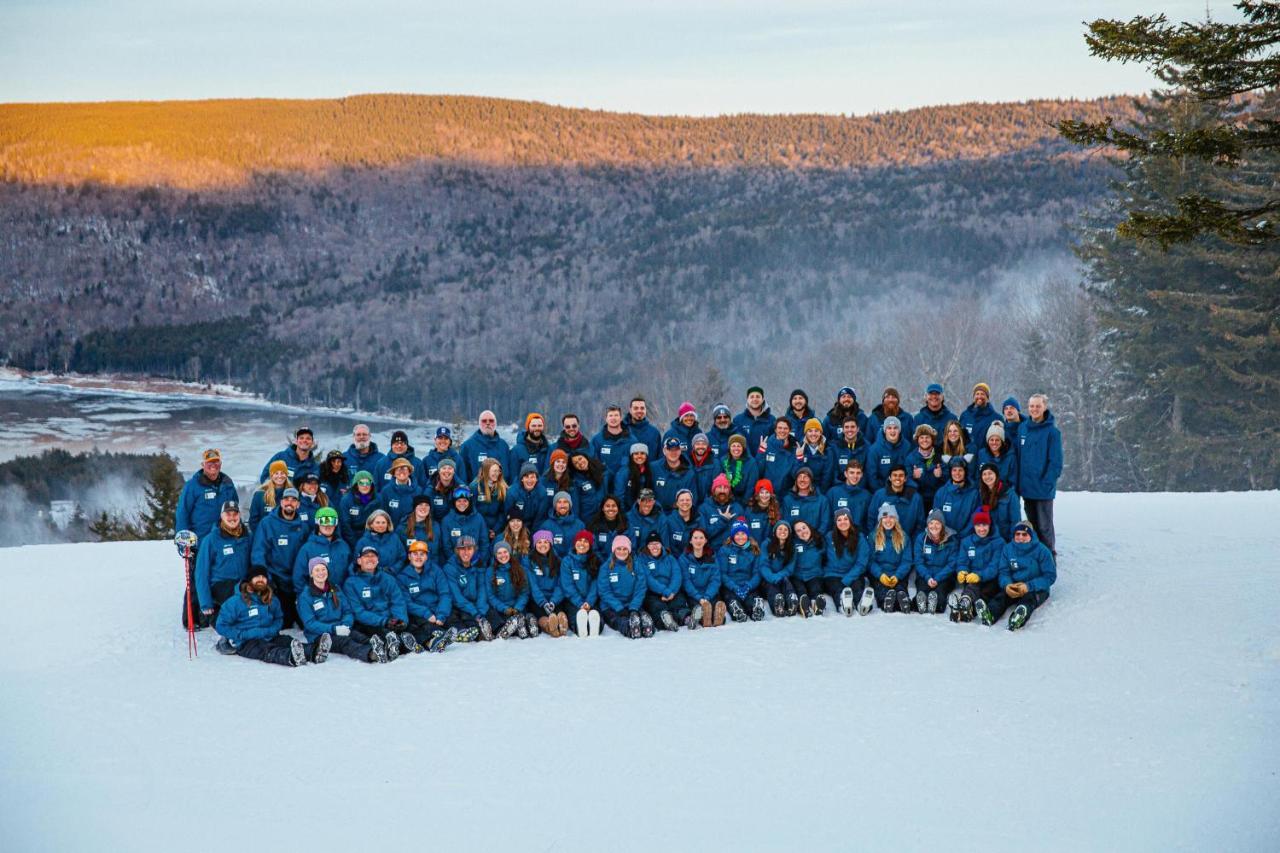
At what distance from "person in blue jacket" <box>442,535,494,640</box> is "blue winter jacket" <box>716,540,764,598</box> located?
2219 mm

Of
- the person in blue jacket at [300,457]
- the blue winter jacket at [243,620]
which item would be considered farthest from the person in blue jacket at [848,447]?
the blue winter jacket at [243,620]

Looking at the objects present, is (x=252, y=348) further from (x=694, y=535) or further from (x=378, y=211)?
(x=694, y=535)

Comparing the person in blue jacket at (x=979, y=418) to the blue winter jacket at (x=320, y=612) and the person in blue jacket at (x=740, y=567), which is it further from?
the blue winter jacket at (x=320, y=612)

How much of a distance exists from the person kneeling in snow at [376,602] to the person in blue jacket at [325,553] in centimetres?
17

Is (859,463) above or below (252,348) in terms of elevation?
above

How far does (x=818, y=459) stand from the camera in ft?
40.1

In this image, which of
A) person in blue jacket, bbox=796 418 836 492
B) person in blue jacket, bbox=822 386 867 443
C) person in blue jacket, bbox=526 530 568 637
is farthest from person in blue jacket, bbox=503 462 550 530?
person in blue jacket, bbox=822 386 867 443

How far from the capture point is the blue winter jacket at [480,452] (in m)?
12.3

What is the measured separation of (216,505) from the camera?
1098 cm

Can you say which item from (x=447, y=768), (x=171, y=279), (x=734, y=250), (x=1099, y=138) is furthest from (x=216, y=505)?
(x=171, y=279)

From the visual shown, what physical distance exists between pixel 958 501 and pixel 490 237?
516ft

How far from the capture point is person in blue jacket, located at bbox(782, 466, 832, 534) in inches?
457

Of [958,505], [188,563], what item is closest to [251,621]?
[188,563]

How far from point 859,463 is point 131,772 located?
705 cm
